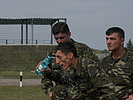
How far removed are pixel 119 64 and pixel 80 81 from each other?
1.25 m

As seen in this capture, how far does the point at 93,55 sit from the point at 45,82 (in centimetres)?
76

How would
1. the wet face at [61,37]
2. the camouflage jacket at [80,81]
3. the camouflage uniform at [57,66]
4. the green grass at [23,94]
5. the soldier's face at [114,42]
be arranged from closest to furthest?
the camouflage jacket at [80,81] < the camouflage uniform at [57,66] < the wet face at [61,37] < the soldier's face at [114,42] < the green grass at [23,94]

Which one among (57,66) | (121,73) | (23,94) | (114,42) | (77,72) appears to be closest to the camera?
(77,72)

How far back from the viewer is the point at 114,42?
495cm

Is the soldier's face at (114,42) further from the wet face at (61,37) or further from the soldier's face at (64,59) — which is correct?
the soldier's face at (64,59)

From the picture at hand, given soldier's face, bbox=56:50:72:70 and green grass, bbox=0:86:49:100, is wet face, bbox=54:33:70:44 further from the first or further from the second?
green grass, bbox=0:86:49:100

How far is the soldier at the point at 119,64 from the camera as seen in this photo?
4762 mm

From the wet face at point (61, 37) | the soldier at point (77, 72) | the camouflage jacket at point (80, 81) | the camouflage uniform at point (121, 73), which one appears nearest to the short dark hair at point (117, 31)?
the camouflage uniform at point (121, 73)

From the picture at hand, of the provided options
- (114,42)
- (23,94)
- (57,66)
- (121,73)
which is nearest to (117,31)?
(114,42)

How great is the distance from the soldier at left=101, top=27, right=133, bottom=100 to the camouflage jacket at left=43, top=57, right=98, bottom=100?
755 millimetres

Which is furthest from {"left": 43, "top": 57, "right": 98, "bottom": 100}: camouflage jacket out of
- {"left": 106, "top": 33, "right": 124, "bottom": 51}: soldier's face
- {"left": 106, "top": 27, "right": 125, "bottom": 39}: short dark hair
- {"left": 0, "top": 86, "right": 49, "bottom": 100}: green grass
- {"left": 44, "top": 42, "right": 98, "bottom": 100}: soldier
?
{"left": 0, "top": 86, "right": 49, "bottom": 100}: green grass

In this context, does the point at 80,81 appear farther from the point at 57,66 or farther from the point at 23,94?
the point at 23,94

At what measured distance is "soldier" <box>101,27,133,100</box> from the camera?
4.76 metres

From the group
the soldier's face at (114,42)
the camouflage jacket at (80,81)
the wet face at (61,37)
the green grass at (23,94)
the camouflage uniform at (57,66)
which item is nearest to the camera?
the camouflage jacket at (80,81)
